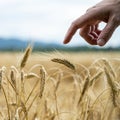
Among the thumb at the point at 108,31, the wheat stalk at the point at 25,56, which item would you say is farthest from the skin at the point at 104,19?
the wheat stalk at the point at 25,56

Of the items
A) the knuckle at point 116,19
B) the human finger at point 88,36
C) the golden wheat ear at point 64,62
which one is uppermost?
the knuckle at point 116,19

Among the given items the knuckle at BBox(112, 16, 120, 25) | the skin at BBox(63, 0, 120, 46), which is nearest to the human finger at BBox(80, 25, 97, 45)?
the skin at BBox(63, 0, 120, 46)

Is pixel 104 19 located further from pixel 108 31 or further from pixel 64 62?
pixel 64 62

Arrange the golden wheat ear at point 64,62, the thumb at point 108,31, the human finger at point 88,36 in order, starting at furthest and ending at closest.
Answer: the human finger at point 88,36 < the golden wheat ear at point 64,62 < the thumb at point 108,31

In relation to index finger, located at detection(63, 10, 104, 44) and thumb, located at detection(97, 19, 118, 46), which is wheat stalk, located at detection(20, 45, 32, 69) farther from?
thumb, located at detection(97, 19, 118, 46)

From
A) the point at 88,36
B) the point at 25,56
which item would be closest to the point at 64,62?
the point at 25,56

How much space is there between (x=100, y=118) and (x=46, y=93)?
0.39m

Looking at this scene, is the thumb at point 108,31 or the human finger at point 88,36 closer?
the thumb at point 108,31

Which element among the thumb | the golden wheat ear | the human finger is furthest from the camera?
the human finger

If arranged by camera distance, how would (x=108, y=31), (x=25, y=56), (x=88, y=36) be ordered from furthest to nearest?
(x=88, y=36) < (x=25, y=56) < (x=108, y=31)

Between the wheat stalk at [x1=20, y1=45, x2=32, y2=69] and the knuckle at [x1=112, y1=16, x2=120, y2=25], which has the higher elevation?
the knuckle at [x1=112, y1=16, x2=120, y2=25]

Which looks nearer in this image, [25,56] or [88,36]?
[25,56]

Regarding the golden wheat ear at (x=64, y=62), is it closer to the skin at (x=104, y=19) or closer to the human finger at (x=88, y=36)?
the skin at (x=104, y=19)

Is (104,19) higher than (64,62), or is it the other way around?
(104,19)
